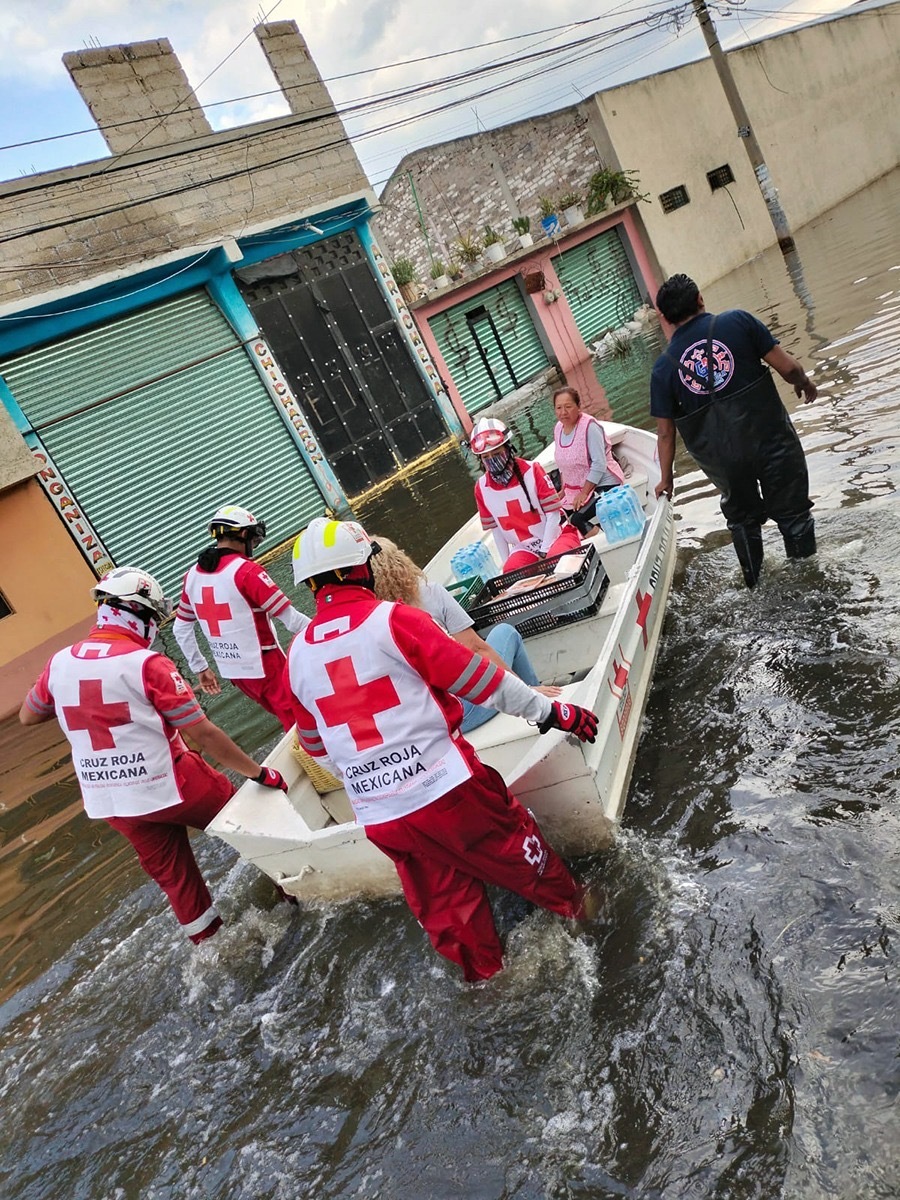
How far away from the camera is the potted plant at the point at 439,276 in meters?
19.5

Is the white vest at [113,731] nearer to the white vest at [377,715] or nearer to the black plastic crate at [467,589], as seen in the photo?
the white vest at [377,715]

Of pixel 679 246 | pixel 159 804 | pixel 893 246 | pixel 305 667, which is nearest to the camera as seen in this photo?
pixel 305 667

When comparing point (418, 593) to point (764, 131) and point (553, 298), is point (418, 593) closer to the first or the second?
point (553, 298)

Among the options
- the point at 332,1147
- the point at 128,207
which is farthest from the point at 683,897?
the point at 128,207

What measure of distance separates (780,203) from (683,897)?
87.7ft

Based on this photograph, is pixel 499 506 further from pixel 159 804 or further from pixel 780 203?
pixel 780 203

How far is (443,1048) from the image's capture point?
11.4ft

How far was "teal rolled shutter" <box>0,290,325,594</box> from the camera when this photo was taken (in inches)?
506

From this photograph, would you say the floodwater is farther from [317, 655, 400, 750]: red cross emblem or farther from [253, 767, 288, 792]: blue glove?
[317, 655, 400, 750]: red cross emblem

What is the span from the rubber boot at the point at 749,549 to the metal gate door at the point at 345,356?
1142 cm

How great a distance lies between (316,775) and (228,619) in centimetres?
140

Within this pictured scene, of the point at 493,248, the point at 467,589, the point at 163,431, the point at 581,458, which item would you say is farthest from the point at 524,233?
the point at 467,589

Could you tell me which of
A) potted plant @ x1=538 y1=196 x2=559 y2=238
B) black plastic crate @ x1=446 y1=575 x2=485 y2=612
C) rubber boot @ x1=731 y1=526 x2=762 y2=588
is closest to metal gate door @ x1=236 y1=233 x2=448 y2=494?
potted plant @ x1=538 y1=196 x2=559 y2=238

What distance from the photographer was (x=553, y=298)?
69.3 ft
